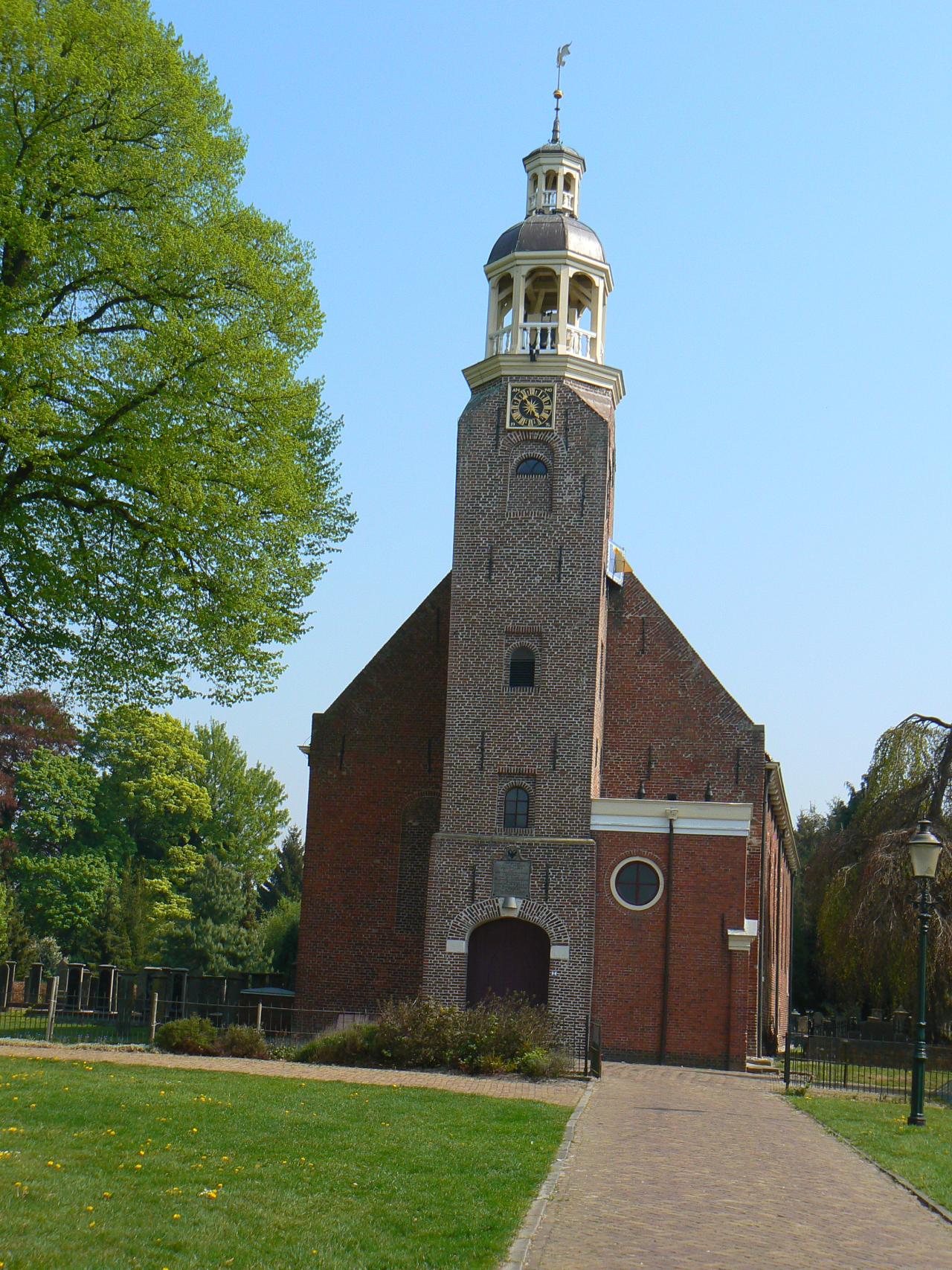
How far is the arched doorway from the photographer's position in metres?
27.4

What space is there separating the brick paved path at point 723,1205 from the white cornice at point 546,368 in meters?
17.2

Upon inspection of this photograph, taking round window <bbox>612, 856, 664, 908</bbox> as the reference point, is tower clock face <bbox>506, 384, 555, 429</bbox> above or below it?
above

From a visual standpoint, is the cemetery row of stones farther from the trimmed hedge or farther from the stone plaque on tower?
the stone plaque on tower

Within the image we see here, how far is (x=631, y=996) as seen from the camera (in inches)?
1087

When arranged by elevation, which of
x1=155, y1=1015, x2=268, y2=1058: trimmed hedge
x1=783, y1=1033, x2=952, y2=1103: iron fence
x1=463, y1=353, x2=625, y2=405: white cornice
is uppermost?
x1=463, y1=353, x2=625, y2=405: white cornice

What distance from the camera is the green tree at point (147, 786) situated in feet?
199

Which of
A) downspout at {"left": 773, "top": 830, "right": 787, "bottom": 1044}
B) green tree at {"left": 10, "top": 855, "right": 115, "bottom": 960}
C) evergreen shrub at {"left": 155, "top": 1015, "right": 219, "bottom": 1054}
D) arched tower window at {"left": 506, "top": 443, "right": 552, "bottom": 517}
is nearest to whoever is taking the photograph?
evergreen shrub at {"left": 155, "top": 1015, "right": 219, "bottom": 1054}

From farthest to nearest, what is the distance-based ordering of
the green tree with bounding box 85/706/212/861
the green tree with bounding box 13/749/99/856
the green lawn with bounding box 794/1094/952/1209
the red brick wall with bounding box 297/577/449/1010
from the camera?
1. the green tree with bounding box 85/706/212/861
2. the green tree with bounding box 13/749/99/856
3. the red brick wall with bounding box 297/577/449/1010
4. the green lawn with bounding box 794/1094/952/1209

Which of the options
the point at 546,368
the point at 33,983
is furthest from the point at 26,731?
the point at 546,368

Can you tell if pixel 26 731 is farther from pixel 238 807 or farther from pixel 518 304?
pixel 518 304

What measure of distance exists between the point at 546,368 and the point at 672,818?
10.0 m

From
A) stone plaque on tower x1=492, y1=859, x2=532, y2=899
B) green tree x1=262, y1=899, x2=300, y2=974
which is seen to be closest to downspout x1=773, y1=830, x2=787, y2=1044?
stone plaque on tower x1=492, y1=859, x2=532, y2=899

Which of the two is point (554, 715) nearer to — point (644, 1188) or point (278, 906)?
point (644, 1188)

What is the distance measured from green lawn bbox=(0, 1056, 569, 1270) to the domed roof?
2014cm
